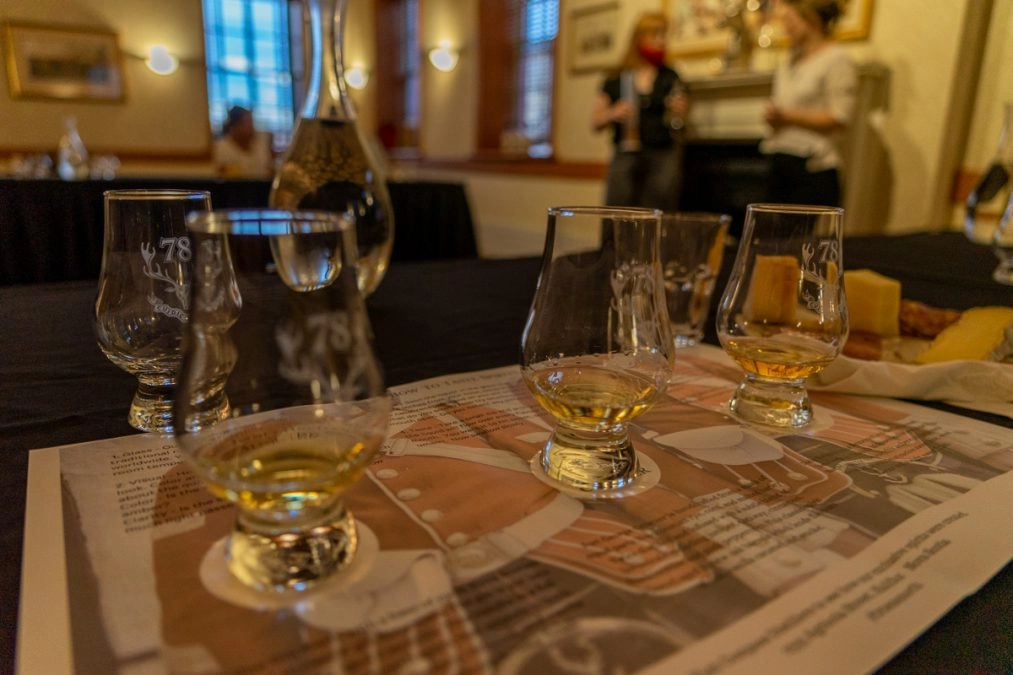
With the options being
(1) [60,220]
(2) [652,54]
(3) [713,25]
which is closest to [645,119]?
(2) [652,54]

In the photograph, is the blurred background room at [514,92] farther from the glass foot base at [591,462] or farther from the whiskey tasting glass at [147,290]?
the glass foot base at [591,462]

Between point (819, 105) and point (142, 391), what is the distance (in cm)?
289

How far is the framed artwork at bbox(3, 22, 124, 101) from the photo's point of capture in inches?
173

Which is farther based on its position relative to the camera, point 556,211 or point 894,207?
point 894,207

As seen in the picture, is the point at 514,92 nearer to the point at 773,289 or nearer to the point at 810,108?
the point at 810,108

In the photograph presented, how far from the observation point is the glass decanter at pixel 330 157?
0.79 meters

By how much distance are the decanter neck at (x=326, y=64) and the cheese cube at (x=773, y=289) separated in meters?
0.55

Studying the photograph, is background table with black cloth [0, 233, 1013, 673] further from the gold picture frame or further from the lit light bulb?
the lit light bulb

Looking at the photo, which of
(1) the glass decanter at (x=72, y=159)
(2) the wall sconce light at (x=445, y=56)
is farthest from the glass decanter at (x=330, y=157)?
(2) the wall sconce light at (x=445, y=56)

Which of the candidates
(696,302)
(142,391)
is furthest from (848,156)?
(142,391)

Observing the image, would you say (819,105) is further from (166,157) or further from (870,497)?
(166,157)

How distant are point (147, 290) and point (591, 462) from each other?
0.37 metres

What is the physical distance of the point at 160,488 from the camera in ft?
1.27

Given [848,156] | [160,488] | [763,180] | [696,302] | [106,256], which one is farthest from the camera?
[763,180]
